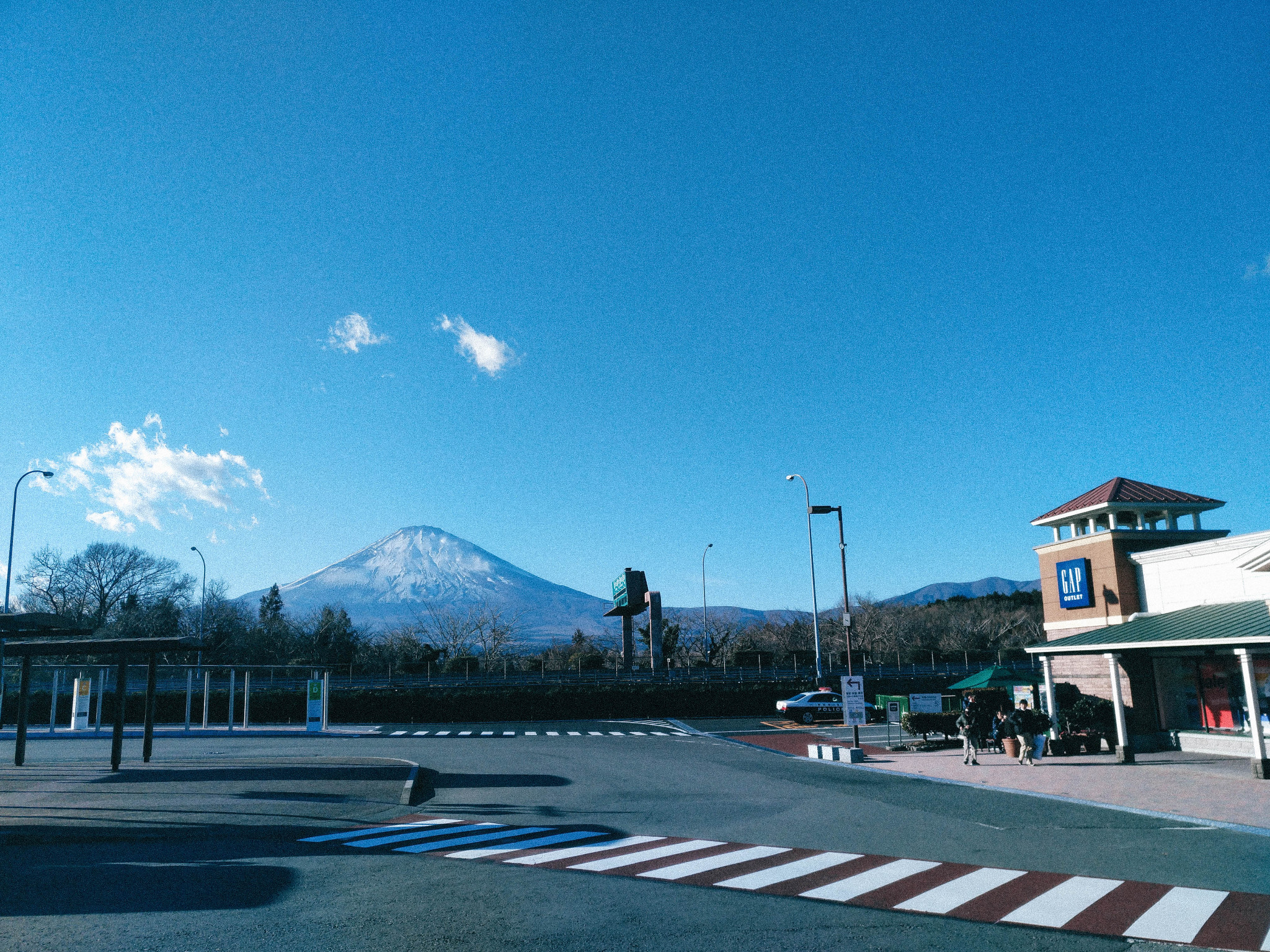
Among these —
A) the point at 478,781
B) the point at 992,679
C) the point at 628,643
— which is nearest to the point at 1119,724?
the point at 992,679

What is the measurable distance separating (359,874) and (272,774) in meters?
11.7

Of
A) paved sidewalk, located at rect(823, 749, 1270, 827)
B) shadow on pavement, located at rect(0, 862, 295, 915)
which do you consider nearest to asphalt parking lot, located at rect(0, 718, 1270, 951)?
shadow on pavement, located at rect(0, 862, 295, 915)

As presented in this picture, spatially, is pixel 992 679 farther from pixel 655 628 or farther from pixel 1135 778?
pixel 655 628

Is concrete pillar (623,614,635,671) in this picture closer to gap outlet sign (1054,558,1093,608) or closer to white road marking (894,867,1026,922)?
gap outlet sign (1054,558,1093,608)

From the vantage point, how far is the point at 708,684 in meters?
52.2

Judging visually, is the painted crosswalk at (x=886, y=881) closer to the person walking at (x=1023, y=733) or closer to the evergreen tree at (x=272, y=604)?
the person walking at (x=1023, y=733)

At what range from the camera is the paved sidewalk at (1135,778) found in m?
15.5

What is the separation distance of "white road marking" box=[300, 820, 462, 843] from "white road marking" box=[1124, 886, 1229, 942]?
404 inches

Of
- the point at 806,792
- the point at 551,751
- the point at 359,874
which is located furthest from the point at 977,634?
the point at 359,874

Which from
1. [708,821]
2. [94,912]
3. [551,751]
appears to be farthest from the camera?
[551,751]

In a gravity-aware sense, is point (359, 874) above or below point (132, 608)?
below

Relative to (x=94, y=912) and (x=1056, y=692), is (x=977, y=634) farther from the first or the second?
(x=94, y=912)

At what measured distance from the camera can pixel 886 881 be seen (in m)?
10.0

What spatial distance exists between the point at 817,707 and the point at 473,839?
1222 inches
